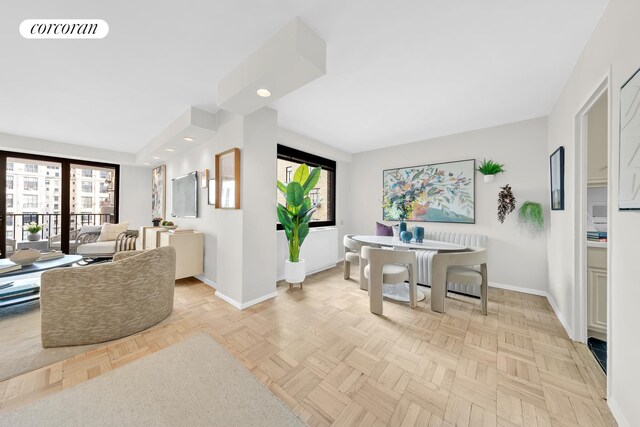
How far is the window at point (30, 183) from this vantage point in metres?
4.29

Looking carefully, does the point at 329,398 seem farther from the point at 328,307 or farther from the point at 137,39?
the point at 137,39

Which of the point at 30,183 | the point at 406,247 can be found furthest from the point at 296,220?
the point at 30,183

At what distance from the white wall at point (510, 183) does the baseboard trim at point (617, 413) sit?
87.9 inches

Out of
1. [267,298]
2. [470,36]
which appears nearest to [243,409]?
[267,298]

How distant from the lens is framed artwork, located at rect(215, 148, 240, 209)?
267 centimetres

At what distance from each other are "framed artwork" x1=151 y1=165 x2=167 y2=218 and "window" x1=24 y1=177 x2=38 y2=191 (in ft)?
6.15

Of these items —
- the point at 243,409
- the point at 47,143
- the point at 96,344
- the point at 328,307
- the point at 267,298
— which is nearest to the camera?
the point at 243,409

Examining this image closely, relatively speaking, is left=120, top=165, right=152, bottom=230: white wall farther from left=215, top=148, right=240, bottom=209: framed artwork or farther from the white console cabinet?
left=215, top=148, right=240, bottom=209: framed artwork

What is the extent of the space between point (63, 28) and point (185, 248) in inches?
102

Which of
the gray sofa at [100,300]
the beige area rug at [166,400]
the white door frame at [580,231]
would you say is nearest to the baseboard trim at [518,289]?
the white door frame at [580,231]

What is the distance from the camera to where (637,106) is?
1.08 metres

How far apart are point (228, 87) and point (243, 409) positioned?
2595 mm

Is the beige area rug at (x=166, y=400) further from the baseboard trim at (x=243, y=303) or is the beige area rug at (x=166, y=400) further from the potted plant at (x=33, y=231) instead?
the potted plant at (x=33, y=231)

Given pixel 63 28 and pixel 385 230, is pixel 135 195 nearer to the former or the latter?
pixel 63 28
